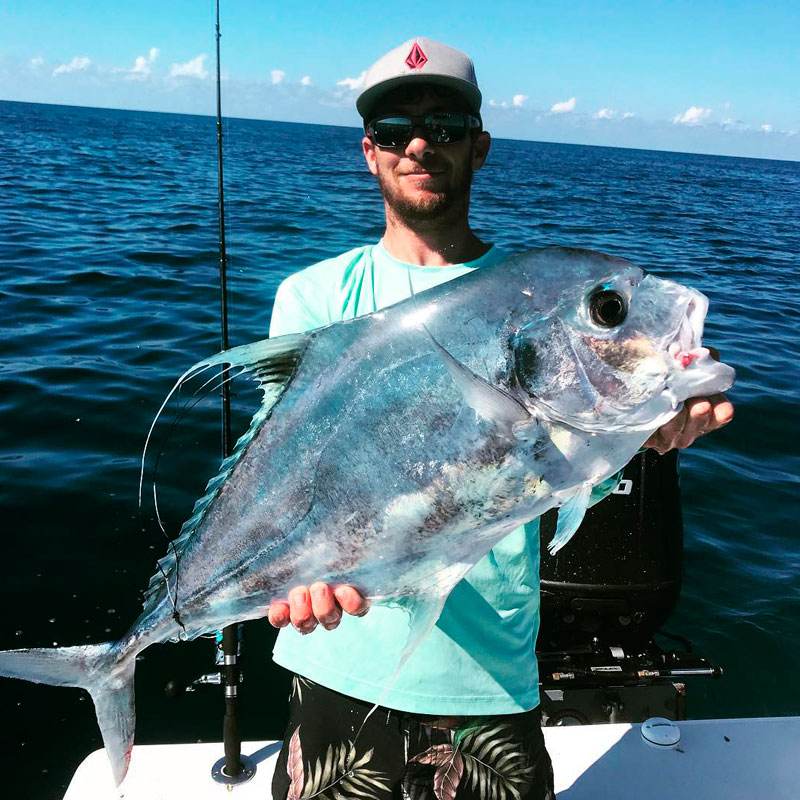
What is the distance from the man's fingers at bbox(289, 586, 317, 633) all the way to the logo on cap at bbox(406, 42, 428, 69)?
1817 mm

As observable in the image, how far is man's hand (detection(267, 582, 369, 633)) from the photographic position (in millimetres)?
1923

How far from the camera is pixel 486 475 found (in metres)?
1.75

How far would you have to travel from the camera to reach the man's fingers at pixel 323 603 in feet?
6.30

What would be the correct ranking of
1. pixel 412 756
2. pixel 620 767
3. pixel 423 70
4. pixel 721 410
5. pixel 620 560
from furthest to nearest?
1. pixel 620 560
2. pixel 620 767
3. pixel 423 70
4. pixel 412 756
5. pixel 721 410

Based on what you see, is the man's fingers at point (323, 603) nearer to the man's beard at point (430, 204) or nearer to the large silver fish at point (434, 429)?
the large silver fish at point (434, 429)

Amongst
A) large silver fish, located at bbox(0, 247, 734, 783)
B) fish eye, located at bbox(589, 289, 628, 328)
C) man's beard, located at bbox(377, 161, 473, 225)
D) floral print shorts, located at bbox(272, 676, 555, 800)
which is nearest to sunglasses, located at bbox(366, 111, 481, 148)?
man's beard, located at bbox(377, 161, 473, 225)

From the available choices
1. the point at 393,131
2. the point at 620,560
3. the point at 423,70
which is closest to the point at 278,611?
the point at 393,131

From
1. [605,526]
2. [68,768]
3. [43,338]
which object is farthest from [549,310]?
[43,338]

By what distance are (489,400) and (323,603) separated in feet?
2.33

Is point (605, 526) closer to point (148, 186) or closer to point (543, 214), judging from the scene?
point (543, 214)

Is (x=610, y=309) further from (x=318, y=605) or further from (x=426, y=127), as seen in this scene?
(x=426, y=127)

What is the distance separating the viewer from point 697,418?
Answer: 6.00ft

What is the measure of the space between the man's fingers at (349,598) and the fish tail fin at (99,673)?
0.71 m

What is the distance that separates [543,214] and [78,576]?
23164 mm
